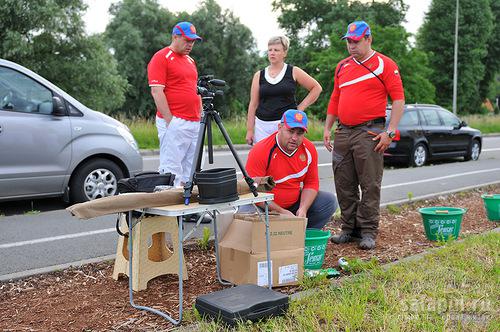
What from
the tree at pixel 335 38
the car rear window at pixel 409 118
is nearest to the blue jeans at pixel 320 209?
the car rear window at pixel 409 118

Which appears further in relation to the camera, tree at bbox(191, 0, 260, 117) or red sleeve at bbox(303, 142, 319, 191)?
tree at bbox(191, 0, 260, 117)

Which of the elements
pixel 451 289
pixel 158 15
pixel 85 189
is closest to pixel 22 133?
pixel 85 189

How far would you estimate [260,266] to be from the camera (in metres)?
4.29

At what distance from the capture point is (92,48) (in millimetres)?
32375

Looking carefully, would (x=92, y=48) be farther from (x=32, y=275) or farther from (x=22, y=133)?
(x=32, y=275)

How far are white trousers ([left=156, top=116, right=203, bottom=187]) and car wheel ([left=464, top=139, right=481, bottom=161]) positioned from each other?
11847 millimetres

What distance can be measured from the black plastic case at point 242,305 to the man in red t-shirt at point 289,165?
1.28 metres

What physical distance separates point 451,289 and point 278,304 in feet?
4.33

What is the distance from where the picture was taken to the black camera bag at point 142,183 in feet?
13.0

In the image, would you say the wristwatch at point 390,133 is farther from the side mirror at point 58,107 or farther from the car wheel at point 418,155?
the car wheel at point 418,155

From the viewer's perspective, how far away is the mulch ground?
380cm

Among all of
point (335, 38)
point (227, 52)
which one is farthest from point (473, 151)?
point (227, 52)

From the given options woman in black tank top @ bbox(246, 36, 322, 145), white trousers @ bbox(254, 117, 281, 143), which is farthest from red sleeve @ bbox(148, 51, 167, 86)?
white trousers @ bbox(254, 117, 281, 143)

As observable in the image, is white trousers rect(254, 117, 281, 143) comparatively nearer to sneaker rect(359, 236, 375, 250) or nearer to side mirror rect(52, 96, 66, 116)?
sneaker rect(359, 236, 375, 250)
